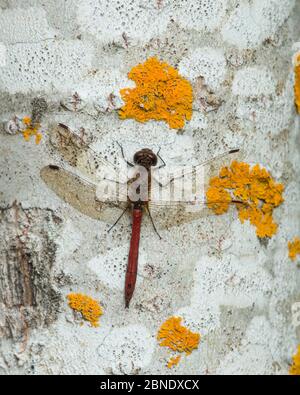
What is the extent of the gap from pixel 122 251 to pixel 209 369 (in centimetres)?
36

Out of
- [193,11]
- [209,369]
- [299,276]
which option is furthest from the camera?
[299,276]

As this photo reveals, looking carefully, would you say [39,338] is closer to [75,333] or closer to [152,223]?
[75,333]

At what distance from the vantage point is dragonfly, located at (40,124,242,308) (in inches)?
49.4

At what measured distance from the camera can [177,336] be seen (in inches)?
51.2

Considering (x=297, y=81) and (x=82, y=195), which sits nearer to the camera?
(x=82, y=195)

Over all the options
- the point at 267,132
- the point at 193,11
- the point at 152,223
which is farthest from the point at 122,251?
the point at 193,11

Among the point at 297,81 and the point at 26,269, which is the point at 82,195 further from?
the point at 297,81

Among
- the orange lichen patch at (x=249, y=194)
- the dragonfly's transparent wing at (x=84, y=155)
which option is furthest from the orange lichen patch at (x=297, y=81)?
the dragonfly's transparent wing at (x=84, y=155)

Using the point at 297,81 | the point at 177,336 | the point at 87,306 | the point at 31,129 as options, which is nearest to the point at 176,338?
the point at 177,336

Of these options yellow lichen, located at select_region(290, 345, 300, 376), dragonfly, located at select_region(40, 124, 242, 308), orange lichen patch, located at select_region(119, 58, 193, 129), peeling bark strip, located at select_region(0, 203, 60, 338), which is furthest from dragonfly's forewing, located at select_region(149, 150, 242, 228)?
yellow lichen, located at select_region(290, 345, 300, 376)

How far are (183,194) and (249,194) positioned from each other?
0.16 m

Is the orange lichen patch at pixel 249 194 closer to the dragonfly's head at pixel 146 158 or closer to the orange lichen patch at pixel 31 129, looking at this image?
the dragonfly's head at pixel 146 158

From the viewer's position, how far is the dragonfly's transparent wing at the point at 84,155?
1.26m

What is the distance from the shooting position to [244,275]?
1.35 metres
